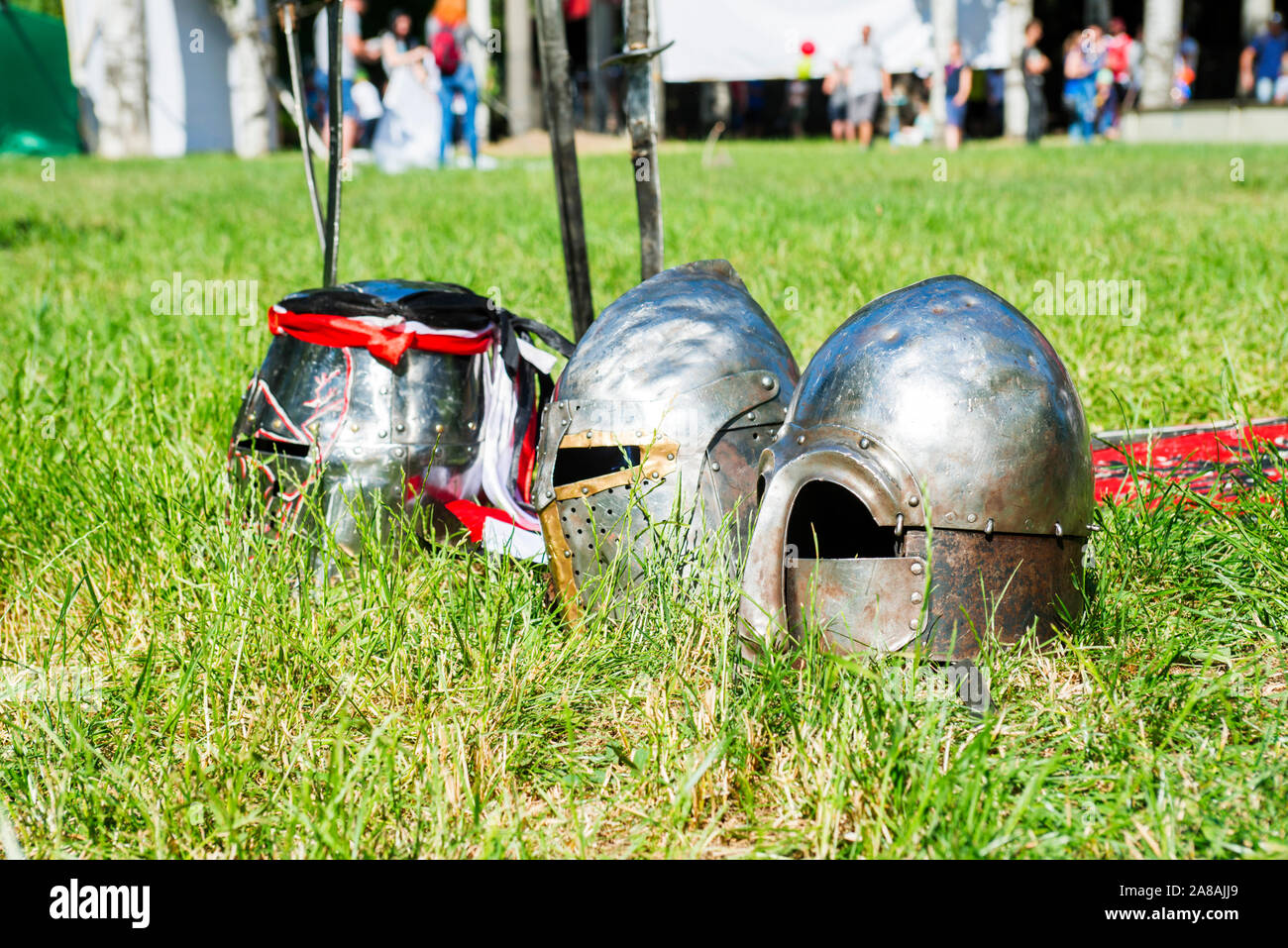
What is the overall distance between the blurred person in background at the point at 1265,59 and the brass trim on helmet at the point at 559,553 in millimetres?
24624

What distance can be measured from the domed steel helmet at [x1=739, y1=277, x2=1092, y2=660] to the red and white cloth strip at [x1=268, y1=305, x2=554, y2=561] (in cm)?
79

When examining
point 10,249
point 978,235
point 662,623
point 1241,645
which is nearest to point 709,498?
point 662,623

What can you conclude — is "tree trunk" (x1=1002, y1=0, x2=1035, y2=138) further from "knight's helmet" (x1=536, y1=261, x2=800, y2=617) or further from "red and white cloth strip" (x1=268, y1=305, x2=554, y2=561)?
"knight's helmet" (x1=536, y1=261, x2=800, y2=617)

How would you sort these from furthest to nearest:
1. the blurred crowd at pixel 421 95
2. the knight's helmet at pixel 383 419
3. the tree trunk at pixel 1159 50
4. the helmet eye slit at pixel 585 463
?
the tree trunk at pixel 1159 50 < the blurred crowd at pixel 421 95 < the knight's helmet at pixel 383 419 < the helmet eye slit at pixel 585 463

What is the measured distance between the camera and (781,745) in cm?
203

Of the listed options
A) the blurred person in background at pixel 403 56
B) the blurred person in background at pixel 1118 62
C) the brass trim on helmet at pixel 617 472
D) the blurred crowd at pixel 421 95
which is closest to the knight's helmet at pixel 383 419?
the brass trim on helmet at pixel 617 472

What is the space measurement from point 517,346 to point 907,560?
1.31 m

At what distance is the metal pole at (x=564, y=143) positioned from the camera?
9.91ft

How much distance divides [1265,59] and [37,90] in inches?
929

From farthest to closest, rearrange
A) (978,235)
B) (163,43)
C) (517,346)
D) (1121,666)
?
(163,43), (978,235), (517,346), (1121,666)

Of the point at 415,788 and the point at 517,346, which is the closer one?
the point at 415,788

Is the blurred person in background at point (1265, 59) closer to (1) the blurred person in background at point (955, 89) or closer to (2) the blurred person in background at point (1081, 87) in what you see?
(2) the blurred person in background at point (1081, 87)
